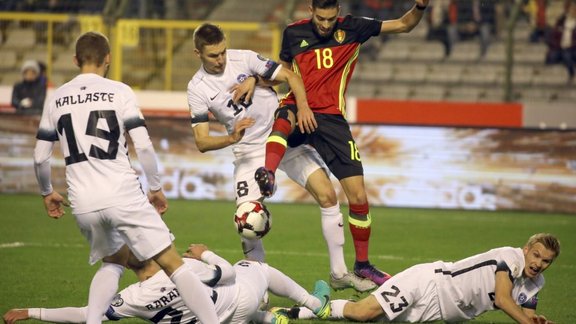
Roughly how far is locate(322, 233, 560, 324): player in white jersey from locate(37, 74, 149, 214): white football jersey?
218 cm

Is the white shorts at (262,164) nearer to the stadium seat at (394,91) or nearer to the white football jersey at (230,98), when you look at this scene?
the white football jersey at (230,98)

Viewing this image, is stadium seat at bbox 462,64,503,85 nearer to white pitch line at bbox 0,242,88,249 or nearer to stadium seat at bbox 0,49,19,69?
stadium seat at bbox 0,49,19,69

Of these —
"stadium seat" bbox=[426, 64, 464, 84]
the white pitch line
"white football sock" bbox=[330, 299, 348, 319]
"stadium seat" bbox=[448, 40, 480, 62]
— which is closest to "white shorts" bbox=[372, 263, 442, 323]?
"white football sock" bbox=[330, 299, 348, 319]

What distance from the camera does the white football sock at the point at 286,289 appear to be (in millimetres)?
8172

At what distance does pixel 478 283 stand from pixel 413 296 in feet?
1.67

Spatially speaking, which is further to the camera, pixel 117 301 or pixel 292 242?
Answer: pixel 292 242

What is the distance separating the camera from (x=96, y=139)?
23.6 feet

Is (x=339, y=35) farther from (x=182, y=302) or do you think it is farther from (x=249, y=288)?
(x=182, y=302)

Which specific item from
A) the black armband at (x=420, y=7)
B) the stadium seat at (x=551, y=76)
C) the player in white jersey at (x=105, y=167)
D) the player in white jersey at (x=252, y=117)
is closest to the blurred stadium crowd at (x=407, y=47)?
the stadium seat at (x=551, y=76)

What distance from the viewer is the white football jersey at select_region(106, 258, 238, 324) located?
24.7 ft

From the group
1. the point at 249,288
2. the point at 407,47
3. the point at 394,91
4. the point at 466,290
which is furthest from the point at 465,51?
the point at 249,288

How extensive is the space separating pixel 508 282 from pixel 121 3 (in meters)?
13.5

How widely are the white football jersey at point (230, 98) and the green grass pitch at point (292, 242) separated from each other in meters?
1.45

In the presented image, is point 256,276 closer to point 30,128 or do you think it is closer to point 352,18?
point 352,18
